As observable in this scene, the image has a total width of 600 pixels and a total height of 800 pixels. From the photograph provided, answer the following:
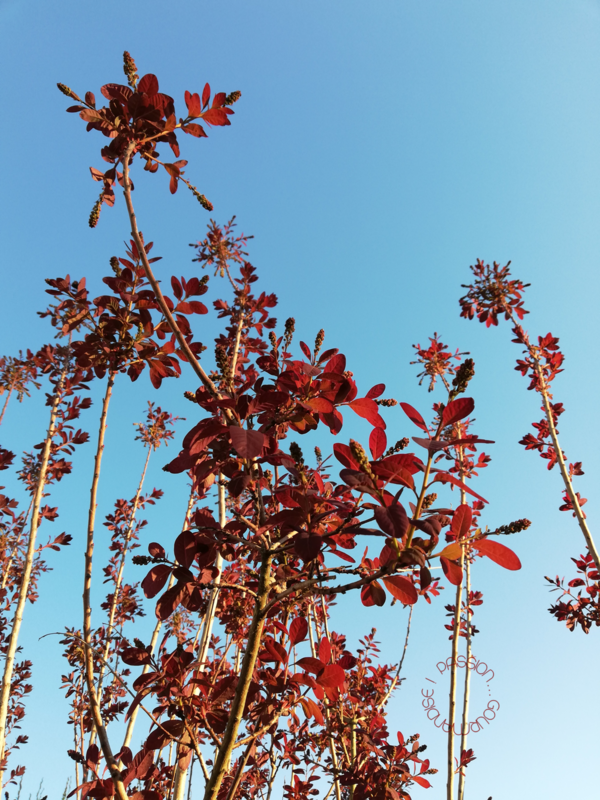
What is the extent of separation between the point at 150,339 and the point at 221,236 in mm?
2952

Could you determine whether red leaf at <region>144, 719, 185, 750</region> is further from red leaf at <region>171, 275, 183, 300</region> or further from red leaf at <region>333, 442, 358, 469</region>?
red leaf at <region>171, 275, 183, 300</region>

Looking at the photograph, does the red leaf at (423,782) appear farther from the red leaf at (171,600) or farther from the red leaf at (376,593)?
the red leaf at (171,600)

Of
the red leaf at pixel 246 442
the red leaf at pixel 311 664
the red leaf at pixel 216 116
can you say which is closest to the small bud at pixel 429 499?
the red leaf at pixel 246 442

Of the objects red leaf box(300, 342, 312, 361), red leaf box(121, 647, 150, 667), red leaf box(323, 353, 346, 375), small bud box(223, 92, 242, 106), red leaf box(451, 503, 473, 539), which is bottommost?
red leaf box(121, 647, 150, 667)

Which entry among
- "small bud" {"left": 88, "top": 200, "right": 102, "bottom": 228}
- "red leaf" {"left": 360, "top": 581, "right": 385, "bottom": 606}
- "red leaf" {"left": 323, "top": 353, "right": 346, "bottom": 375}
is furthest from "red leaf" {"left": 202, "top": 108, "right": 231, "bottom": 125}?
"red leaf" {"left": 360, "top": 581, "right": 385, "bottom": 606}

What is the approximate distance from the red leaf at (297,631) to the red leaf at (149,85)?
2096 mm

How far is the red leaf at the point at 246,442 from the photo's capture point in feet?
4.00

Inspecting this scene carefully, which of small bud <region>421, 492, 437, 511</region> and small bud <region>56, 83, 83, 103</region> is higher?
small bud <region>56, 83, 83, 103</region>

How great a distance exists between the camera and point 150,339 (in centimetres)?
196

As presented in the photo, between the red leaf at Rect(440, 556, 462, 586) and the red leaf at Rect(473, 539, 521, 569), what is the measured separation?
96 mm

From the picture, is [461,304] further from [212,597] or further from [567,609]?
[212,597]

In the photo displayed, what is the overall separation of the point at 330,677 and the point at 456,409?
1073 mm

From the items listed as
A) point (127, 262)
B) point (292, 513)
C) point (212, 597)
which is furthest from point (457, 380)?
point (212, 597)

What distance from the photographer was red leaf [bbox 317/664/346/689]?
1654 mm
